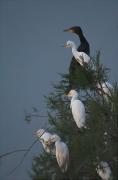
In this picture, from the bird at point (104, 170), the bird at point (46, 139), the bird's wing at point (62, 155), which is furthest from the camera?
the bird at point (46, 139)

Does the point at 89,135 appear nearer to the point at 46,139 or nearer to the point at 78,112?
the point at 78,112

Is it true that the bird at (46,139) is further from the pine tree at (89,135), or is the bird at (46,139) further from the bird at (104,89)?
the bird at (104,89)

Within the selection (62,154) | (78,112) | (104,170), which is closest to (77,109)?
(78,112)

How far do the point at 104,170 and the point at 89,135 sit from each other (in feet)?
0.37

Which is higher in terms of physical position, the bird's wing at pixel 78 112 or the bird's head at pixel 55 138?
the bird's wing at pixel 78 112

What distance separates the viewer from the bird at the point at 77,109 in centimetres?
194

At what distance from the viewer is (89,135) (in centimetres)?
179

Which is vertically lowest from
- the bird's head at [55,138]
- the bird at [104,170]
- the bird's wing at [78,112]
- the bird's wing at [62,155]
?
the bird at [104,170]

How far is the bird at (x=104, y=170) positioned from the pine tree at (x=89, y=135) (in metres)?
0.01

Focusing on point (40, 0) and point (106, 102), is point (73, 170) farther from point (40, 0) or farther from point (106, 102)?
point (40, 0)

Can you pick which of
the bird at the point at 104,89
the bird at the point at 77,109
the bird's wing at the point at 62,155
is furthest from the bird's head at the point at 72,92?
the bird's wing at the point at 62,155

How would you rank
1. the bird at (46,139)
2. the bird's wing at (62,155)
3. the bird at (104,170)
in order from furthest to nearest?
the bird at (46,139) → the bird's wing at (62,155) → the bird at (104,170)

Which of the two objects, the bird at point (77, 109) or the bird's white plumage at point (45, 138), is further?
the bird's white plumage at point (45, 138)

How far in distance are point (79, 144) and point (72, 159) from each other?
0.18 m
